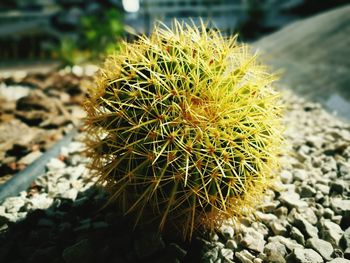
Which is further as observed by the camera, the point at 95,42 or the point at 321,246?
the point at 95,42

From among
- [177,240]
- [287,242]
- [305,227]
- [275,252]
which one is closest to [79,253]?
[177,240]

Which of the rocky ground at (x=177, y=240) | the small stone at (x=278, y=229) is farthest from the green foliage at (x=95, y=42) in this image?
the small stone at (x=278, y=229)

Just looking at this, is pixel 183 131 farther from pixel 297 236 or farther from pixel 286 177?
pixel 286 177

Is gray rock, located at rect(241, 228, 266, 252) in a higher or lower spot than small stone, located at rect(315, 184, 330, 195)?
higher

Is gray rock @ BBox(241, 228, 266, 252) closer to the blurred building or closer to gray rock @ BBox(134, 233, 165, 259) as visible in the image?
gray rock @ BBox(134, 233, 165, 259)

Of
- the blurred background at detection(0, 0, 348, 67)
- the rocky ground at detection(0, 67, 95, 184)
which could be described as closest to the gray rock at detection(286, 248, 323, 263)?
Answer: the rocky ground at detection(0, 67, 95, 184)

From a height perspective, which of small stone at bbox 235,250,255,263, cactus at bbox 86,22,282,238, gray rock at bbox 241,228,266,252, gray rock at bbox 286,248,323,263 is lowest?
gray rock at bbox 241,228,266,252

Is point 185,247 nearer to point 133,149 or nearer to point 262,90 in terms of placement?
point 133,149
